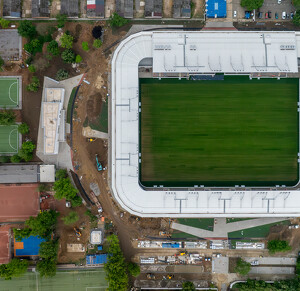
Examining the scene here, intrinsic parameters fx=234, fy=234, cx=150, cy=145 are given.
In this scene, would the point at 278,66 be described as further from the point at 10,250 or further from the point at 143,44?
the point at 10,250

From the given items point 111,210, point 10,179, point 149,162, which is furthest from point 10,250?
point 149,162

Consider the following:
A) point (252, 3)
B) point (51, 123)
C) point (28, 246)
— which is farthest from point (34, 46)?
point (252, 3)

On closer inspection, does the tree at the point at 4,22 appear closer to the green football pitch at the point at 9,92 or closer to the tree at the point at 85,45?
the green football pitch at the point at 9,92

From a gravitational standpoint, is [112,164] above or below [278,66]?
below

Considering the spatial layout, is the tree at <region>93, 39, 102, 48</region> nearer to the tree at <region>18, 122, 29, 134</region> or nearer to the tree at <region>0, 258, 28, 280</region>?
the tree at <region>18, 122, 29, 134</region>

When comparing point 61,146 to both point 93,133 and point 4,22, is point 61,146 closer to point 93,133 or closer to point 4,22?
point 93,133

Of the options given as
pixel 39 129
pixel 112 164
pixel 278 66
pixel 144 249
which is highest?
pixel 278 66

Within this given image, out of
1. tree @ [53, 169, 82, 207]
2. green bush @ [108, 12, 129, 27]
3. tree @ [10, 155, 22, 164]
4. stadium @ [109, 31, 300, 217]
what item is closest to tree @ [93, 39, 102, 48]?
green bush @ [108, 12, 129, 27]
